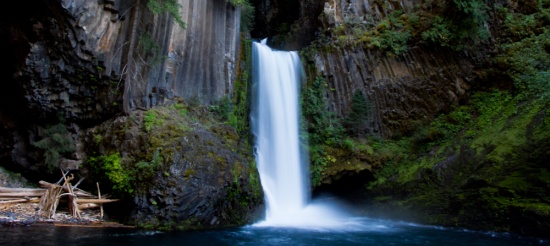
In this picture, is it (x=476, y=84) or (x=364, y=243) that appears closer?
(x=364, y=243)

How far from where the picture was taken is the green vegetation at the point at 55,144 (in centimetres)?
1117

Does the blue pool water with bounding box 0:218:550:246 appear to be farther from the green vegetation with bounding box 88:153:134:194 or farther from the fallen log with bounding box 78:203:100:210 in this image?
the fallen log with bounding box 78:203:100:210

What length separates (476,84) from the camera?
16328 mm

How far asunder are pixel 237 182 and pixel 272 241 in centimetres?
249

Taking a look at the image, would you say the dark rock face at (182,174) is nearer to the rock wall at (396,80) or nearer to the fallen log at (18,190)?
the fallen log at (18,190)

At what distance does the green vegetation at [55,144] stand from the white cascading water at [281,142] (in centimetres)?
638

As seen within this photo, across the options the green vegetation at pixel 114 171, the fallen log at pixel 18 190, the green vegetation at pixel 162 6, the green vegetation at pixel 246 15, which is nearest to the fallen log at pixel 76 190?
the fallen log at pixel 18 190

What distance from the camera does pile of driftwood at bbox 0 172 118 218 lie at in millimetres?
10055

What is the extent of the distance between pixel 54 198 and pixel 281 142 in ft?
27.6

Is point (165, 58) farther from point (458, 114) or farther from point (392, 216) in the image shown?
point (458, 114)

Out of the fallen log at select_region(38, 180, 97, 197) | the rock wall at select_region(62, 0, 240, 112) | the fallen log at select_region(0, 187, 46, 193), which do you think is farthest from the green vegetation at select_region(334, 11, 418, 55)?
the fallen log at select_region(0, 187, 46, 193)

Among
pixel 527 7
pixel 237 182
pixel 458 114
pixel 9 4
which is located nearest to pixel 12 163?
pixel 9 4

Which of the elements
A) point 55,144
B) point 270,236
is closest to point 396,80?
point 270,236

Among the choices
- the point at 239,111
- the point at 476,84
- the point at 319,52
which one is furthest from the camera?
the point at 319,52
